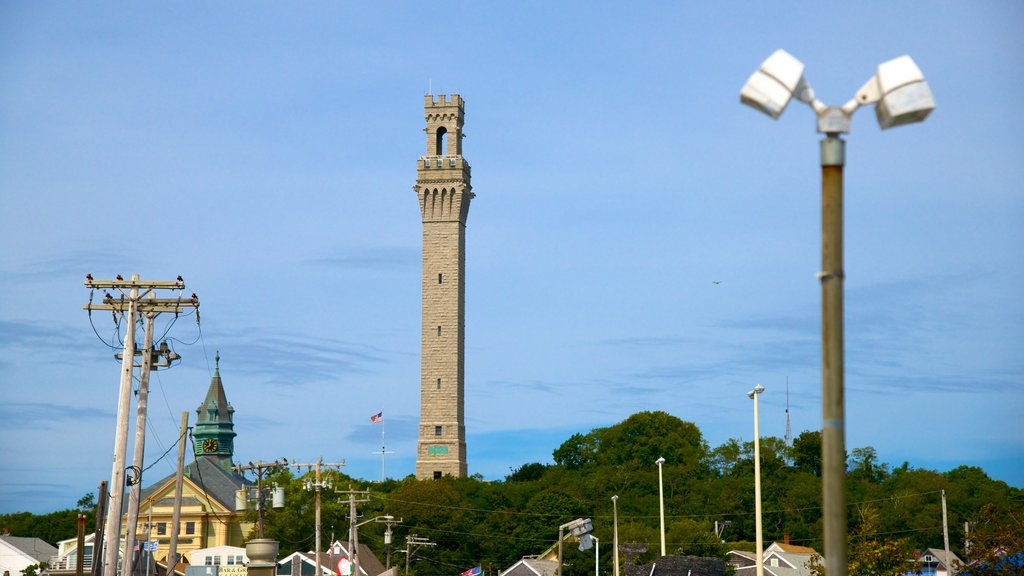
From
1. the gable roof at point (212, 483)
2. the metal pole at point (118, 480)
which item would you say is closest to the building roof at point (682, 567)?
the metal pole at point (118, 480)

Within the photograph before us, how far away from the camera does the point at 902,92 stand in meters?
10.5

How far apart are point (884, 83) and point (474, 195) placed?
492 feet

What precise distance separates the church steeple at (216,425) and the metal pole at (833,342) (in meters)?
171

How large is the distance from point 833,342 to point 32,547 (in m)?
126

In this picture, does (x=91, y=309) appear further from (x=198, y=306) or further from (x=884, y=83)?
(x=884, y=83)

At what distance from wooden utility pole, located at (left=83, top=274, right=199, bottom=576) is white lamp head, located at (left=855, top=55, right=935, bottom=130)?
3376 centimetres

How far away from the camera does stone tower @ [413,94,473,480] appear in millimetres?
149375

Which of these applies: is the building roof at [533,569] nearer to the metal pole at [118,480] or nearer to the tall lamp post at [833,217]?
the metal pole at [118,480]

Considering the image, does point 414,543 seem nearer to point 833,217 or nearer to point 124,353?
point 124,353

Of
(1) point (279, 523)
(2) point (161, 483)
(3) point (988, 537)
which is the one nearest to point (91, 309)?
(3) point (988, 537)

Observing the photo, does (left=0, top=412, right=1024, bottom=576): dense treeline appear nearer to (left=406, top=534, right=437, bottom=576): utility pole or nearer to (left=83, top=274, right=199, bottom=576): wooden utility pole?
(left=406, top=534, right=437, bottom=576): utility pole

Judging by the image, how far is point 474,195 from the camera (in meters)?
160

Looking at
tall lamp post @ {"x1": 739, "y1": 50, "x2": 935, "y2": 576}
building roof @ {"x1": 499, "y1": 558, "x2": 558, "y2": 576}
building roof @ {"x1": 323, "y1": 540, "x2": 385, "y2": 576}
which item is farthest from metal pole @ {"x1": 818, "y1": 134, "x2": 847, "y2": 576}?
building roof @ {"x1": 323, "y1": 540, "x2": 385, "y2": 576}

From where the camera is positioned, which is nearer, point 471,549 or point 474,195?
point 471,549
